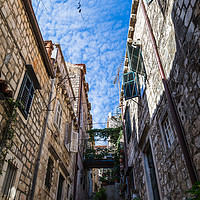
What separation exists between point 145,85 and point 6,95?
4.33 m

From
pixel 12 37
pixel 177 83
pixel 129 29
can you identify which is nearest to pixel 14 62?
pixel 12 37

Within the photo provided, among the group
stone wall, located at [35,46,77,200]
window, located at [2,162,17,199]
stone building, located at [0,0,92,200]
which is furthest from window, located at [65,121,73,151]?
window, located at [2,162,17,199]

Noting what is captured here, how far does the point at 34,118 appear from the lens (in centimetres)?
626

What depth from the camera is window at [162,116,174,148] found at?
4604 millimetres

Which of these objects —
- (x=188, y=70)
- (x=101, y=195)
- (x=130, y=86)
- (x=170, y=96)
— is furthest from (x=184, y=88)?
(x=101, y=195)

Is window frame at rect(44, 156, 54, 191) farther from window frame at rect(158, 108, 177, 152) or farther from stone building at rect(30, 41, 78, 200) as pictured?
window frame at rect(158, 108, 177, 152)

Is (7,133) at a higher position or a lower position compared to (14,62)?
lower

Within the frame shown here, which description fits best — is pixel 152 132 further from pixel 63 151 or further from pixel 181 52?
pixel 63 151

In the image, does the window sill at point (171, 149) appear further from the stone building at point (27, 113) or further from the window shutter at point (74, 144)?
the window shutter at point (74, 144)

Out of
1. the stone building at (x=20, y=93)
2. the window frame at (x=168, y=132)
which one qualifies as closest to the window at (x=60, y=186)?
the stone building at (x=20, y=93)

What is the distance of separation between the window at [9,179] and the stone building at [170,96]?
3453 millimetres

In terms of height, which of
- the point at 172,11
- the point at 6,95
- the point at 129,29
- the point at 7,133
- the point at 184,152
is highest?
the point at 129,29

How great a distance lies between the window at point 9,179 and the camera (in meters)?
4.34

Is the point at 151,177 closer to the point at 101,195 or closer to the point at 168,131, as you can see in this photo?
the point at 168,131
